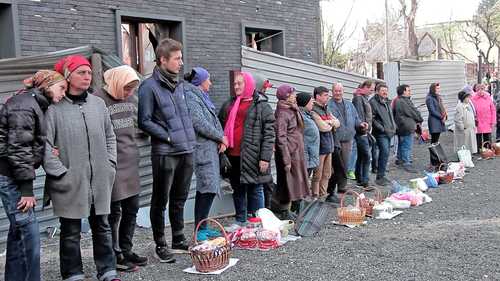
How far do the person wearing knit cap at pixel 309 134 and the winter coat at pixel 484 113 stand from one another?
252 inches

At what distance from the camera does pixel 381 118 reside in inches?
391

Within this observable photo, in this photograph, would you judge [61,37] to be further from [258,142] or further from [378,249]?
[378,249]

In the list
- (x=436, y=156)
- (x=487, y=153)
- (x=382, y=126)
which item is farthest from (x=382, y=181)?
(x=487, y=153)

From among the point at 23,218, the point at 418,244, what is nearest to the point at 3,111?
the point at 23,218

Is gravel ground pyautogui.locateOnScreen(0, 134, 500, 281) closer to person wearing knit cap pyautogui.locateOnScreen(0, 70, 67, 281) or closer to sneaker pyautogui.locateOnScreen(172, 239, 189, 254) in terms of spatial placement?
sneaker pyautogui.locateOnScreen(172, 239, 189, 254)

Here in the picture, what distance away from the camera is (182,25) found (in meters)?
9.68

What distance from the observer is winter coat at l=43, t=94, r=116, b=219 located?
13.9 feet

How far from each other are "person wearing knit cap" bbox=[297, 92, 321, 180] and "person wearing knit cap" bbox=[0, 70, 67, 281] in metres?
3.87

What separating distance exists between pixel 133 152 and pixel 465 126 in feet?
30.1

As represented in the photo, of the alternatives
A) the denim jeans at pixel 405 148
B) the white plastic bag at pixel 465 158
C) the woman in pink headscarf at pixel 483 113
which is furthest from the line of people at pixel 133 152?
the woman in pink headscarf at pixel 483 113

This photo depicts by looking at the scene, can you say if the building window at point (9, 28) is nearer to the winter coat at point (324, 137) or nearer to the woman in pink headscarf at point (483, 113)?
the winter coat at point (324, 137)

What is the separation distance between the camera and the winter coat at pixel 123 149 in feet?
15.7

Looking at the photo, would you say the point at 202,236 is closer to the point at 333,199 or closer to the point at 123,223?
the point at 123,223

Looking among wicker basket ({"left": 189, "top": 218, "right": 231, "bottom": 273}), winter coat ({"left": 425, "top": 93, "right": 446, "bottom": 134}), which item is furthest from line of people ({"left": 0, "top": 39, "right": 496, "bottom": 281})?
winter coat ({"left": 425, "top": 93, "right": 446, "bottom": 134})
